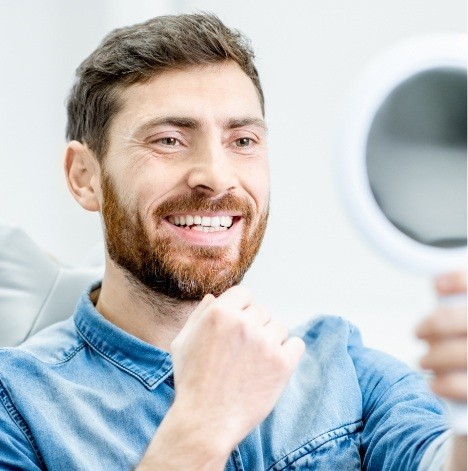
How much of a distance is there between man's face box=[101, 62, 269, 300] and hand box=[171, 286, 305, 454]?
0.31m

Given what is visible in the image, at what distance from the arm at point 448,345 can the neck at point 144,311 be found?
0.77 m

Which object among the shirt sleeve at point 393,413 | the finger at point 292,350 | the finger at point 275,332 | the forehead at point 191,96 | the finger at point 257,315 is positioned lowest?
the shirt sleeve at point 393,413

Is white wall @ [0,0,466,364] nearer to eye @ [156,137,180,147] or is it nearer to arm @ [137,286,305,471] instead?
eye @ [156,137,180,147]

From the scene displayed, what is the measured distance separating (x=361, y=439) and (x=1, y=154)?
64.3 inches

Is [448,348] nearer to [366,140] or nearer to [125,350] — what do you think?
[366,140]

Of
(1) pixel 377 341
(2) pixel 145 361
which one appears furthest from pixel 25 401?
(1) pixel 377 341

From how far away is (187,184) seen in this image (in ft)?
4.77

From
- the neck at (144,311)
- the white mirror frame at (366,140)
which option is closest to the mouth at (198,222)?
the neck at (144,311)

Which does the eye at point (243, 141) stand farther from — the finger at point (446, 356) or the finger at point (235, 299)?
the finger at point (446, 356)

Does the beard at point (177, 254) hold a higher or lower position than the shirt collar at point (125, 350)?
higher

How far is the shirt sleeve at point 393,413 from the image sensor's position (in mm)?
1188

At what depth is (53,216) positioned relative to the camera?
2688 mm

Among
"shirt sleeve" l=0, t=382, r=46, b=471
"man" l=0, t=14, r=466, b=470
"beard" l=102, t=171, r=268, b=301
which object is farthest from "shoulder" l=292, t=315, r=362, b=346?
"shirt sleeve" l=0, t=382, r=46, b=471

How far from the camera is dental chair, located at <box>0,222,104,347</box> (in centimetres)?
165
